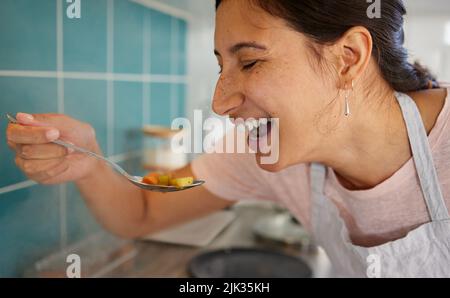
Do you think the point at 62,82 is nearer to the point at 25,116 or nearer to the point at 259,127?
the point at 25,116

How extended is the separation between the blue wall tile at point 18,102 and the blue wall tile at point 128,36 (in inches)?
4.8

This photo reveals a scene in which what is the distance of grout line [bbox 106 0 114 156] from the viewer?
54 cm

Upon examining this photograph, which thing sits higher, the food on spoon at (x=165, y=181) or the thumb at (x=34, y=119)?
the thumb at (x=34, y=119)

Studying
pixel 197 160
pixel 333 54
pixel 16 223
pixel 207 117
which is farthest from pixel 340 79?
pixel 16 223

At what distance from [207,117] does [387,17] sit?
22 cm

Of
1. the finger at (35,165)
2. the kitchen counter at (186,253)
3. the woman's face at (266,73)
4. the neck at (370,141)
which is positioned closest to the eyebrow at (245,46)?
the woman's face at (266,73)

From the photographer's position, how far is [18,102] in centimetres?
47

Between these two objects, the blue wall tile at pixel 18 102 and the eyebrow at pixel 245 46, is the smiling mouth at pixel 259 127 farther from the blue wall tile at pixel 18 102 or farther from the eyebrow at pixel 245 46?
the blue wall tile at pixel 18 102

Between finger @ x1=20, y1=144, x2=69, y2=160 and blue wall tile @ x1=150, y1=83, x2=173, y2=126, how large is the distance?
234 mm

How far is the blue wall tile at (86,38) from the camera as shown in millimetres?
482

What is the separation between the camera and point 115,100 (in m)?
0.69

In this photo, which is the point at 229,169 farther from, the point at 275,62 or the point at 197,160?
the point at 275,62

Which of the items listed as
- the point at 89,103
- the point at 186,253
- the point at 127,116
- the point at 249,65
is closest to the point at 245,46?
the point at 249,65

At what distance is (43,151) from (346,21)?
0.33 m
